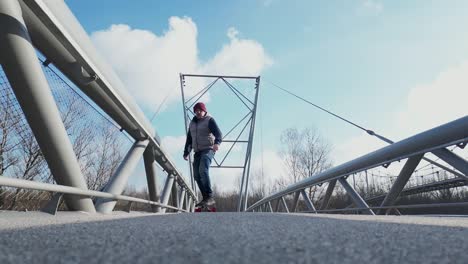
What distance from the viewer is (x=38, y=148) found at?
6.77 ft

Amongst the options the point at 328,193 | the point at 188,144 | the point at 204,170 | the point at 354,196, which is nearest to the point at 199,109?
the point at 188,144

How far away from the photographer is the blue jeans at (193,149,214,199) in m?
5.09

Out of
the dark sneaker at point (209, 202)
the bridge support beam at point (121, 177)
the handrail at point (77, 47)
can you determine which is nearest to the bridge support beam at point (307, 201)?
the dark sneaker at point (209, 202)

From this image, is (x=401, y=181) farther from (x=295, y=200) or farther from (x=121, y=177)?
(x=295, y=200)

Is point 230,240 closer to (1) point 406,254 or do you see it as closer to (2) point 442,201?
(1) point 406,254

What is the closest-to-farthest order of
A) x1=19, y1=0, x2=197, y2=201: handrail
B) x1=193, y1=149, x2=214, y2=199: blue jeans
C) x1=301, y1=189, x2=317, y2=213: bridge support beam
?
x1=19, y1=0, x2=197, y2=201: handrail → x1=301, y1=189, x2=317, y2=213: bridge support beam → x1=193, y1=149, x2=214, y2=199: blue jeans

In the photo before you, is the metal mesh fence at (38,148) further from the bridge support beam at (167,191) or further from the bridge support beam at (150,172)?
the bridge support beam at (167,191)

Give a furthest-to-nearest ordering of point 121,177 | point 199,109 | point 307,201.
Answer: point 199,109 → point 307,201 → point 121,177

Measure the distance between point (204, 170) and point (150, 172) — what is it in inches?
38.4

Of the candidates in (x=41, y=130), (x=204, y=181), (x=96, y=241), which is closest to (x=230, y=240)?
(x=96, y=241)

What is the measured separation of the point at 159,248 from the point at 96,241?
180 mm

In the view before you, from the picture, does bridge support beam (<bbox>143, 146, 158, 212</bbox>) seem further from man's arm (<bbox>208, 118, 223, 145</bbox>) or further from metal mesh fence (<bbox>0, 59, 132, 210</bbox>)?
man's arm (<bbox>208, 118, 223, 145</bbox>)

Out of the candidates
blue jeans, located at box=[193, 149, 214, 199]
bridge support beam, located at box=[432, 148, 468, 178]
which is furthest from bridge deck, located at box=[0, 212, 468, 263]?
blue jeans, located at box=[193, 149, 214, 199]

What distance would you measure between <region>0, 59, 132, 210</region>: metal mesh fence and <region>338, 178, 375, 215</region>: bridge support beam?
224 centimetres
